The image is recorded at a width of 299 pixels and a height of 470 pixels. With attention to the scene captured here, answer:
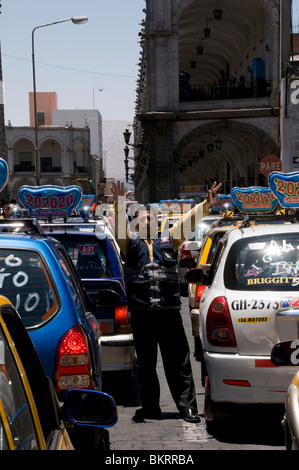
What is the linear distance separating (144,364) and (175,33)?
3932 cm

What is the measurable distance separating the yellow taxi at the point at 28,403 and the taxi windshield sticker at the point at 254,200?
15496 mm

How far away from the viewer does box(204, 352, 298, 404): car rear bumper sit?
20.8 ft

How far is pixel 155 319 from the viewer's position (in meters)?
7.59

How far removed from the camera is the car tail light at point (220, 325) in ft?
21.4

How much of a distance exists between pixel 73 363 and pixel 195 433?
2174 millimetres

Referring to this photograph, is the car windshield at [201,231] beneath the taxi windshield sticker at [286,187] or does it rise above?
beneath

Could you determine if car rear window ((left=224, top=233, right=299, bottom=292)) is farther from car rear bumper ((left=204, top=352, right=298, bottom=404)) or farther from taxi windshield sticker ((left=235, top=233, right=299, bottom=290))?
car rear bumper ((left=204, top=352, right=298, bottom=404))

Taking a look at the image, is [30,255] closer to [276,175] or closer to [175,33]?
[276,175]

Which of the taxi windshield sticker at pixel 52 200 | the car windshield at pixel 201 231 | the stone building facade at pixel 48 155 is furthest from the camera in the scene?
the stone building facade at pixel 48 155

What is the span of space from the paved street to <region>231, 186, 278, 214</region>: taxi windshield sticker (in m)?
11.0

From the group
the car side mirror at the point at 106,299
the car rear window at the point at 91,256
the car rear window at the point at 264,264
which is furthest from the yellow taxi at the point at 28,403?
the car rear window at the point at 91,256

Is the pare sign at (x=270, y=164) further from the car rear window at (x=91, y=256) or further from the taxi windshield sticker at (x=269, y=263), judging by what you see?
the taxi windshield sticker at (x=269, y=263)

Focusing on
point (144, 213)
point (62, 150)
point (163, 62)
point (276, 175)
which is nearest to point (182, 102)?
point (163, 62)

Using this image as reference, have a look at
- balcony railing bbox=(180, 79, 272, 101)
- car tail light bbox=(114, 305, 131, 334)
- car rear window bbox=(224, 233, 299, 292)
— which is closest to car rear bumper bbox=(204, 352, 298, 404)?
car rear window bbox=(224, 233, 299, 292)
